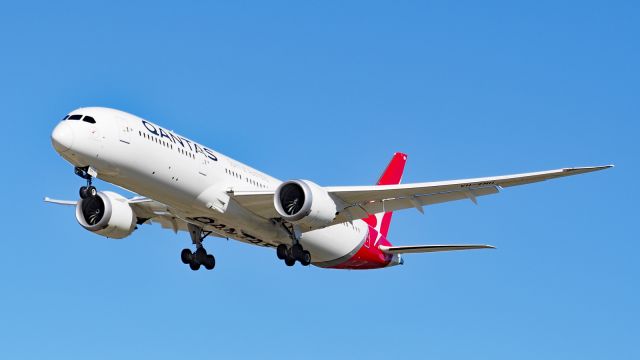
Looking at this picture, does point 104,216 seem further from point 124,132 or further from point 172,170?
point 124,132

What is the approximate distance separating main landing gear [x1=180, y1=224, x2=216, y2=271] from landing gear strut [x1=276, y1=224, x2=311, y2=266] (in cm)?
338

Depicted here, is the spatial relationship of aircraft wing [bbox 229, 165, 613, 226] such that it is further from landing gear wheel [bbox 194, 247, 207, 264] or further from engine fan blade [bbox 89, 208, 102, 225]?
engine fan blade [bbox 89, 208, 102, 225]

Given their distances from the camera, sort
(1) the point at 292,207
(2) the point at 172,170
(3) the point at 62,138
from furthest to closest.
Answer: (1) the point at 292,207 < (2) the point at 172,170 < (3) the point at 62,138

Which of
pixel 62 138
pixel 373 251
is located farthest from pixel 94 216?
pixel 373 251

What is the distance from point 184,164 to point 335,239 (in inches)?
351

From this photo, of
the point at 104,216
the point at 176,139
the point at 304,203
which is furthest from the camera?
the point at 104,216

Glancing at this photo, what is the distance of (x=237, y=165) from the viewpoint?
39.6 m

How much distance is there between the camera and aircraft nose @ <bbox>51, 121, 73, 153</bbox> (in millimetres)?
33906

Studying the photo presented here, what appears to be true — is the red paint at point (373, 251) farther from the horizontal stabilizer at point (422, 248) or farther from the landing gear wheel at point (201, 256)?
the landing gear wheel at point (201, 256)

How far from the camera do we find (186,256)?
4212 centimetres

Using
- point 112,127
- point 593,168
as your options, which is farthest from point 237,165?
point 593,168

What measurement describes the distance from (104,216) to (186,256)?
3854mm

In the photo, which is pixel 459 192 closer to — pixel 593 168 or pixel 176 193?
pixel 593 168

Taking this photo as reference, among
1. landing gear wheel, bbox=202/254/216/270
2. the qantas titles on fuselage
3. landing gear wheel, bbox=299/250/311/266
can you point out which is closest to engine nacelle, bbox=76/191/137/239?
landing gear wheel, bbox=202/254/216/270
